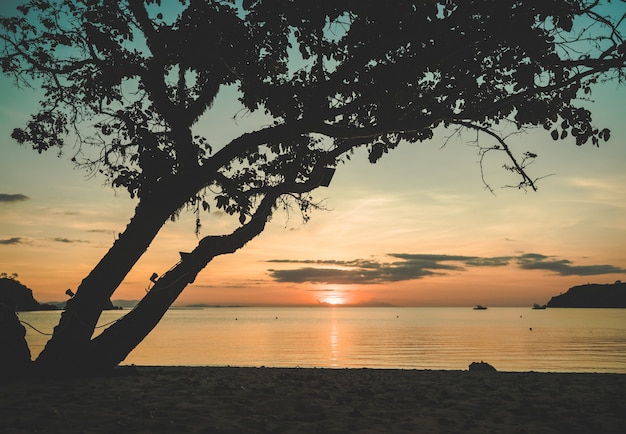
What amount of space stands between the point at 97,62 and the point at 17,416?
334 inches

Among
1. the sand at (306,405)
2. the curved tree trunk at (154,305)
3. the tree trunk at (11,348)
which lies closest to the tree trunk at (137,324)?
the curved tree trunk at (154,305)

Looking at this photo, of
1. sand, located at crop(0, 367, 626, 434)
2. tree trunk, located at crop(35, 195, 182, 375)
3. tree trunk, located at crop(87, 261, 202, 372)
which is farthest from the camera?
tree trunk, located at crop(87, 261, 202, 372)

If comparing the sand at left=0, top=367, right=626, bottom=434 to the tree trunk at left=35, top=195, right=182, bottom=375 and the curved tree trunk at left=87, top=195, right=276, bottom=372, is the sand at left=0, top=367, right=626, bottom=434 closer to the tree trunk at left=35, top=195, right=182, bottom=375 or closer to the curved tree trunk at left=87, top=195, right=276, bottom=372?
the curved tree trunk at left=87, top=195, right=276, bottom=372

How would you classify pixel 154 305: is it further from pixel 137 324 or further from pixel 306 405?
pixel 306 405

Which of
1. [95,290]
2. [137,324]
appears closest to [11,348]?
[95,290]

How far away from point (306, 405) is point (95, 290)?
589cm

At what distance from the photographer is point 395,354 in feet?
164

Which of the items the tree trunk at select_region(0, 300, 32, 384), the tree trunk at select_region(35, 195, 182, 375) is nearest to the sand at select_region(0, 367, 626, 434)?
the tree trunk at select_region(0, 300, 32, 384)

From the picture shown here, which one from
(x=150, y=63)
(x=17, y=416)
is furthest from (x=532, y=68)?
(x=17, y=416)

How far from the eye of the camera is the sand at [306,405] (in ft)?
23.3

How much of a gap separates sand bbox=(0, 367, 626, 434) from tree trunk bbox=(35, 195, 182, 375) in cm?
74

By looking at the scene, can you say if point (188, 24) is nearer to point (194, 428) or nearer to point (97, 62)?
point (97, 62)

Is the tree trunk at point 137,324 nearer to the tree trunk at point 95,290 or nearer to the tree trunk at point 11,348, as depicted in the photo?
the tree trunk at point 95,290

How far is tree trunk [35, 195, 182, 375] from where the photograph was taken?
37.0ft
